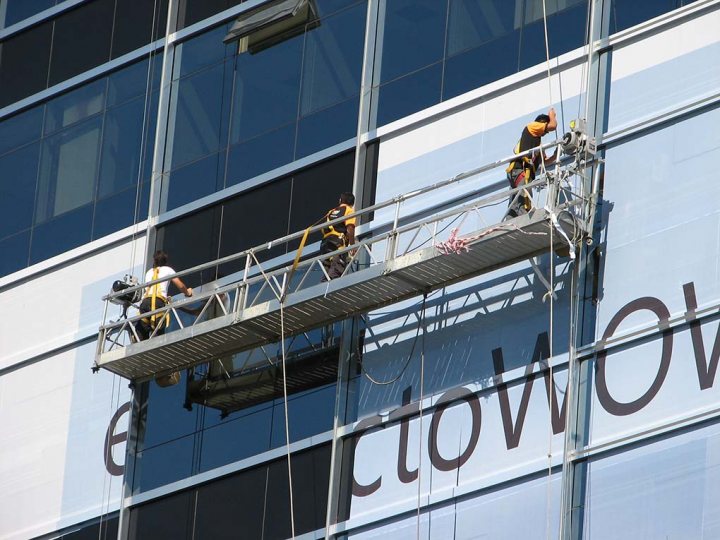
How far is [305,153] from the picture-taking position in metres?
30.0

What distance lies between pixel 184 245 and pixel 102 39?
5511 millimetres

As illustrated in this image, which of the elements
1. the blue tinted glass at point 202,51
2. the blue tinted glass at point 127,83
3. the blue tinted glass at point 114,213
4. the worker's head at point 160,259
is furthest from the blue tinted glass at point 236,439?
the blue tinted glass at point 127,83

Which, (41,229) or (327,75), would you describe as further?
(41,229)

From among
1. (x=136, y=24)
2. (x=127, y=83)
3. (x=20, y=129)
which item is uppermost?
(x=136, y=24)

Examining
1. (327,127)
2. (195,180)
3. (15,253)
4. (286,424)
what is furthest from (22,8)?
(286,424)

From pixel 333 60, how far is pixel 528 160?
5.15m

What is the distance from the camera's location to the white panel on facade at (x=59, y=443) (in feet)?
99.8

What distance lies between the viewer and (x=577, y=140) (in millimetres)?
26031

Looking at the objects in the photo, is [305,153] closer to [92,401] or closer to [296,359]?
[296,359]

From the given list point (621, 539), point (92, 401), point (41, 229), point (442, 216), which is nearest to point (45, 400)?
point (92, 401)

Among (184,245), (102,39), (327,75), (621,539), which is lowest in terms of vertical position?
(621,539)

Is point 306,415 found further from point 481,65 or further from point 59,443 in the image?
point 481,65

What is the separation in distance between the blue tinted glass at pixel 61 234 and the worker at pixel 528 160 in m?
9.33

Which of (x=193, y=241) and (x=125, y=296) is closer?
(x=125, y=296)
